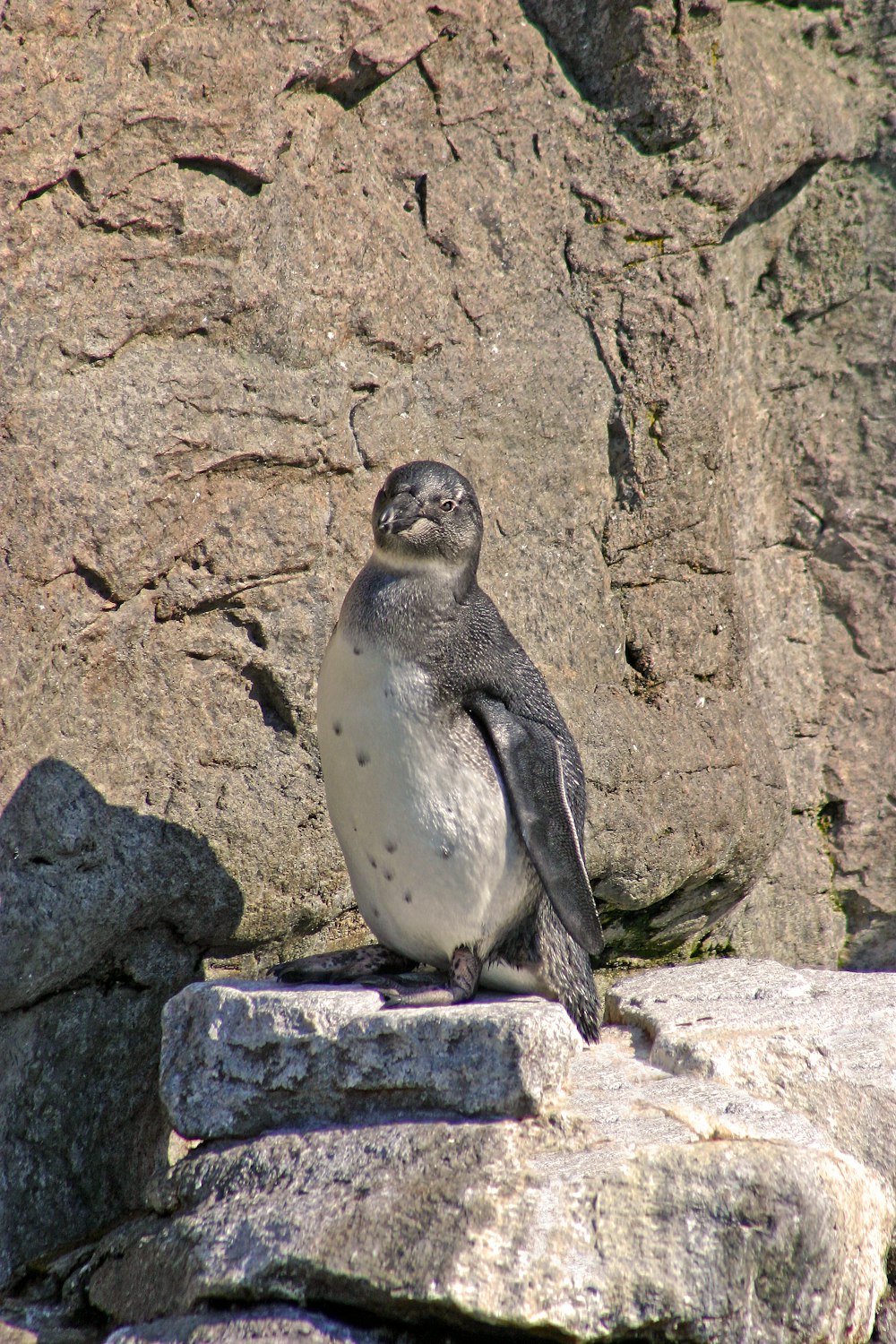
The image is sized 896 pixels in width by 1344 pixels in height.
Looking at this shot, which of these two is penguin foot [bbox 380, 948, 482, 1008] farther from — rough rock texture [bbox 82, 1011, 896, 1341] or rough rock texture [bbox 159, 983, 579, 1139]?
rough rock texture [bbox 82, 1011, 896, 1341]

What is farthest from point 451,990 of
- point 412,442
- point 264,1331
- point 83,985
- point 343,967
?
point 412,442

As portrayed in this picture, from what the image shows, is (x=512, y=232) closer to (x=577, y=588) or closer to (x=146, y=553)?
(x=577, y=588)

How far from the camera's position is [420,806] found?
2.84 m

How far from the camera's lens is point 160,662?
131 inches

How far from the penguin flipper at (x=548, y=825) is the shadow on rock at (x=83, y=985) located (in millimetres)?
894

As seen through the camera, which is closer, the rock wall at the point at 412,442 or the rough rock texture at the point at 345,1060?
the rough rock texture at the point at 345,1060

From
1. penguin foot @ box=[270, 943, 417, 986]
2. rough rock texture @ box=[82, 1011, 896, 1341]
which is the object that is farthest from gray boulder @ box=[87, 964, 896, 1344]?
penguin foot @ box=[270, 943, 417, 986]

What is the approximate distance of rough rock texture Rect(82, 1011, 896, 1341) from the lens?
7.61 feet

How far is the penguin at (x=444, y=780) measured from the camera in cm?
285

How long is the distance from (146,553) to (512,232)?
149 cm

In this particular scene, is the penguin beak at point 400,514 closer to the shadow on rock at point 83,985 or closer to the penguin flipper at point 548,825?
the penguin flipper at point 548,825

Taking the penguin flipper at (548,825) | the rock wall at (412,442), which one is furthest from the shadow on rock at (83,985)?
the penguin flipper at (548,825)

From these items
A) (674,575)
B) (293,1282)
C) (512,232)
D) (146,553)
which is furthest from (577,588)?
(293,1282)

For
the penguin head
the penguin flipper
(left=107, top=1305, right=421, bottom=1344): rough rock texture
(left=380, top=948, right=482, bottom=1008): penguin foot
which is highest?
the penguin head
